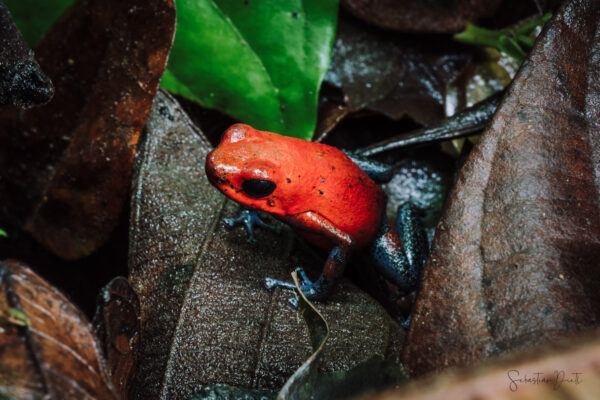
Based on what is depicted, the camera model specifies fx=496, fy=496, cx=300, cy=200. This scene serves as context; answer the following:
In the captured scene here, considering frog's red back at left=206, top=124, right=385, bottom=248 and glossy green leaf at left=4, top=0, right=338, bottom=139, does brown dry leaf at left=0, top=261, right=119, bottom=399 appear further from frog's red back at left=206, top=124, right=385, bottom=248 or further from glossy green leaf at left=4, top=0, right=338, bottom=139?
glossy green leaf at left=4, top=0, right=338, bottom=139

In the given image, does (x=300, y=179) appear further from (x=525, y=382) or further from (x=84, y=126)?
(x=525, y=382)

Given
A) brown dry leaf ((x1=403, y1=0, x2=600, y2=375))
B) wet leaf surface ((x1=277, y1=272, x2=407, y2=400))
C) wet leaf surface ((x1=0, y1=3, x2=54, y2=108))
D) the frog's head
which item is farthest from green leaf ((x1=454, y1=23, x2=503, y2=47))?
wet leaf surface ((x1=0, y1=3, x2=54, y2=108))

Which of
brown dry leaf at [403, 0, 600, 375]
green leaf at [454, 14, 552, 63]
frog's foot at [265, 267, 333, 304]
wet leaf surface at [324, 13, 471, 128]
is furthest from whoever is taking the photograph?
wet leaf surface at [324, 13, 471, 128]

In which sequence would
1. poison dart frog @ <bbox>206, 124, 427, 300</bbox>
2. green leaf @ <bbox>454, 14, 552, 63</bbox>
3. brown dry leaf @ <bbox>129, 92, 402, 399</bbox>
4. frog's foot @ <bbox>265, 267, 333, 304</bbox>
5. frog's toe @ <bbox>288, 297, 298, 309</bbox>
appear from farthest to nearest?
green leaf @ <bbox>454, 14, 552, 63</bbox>, poison dart frog @ <bbox>206, 124, 427, 300</bbox>, frog's foot @ <bbox>265, 267, 333, 304</bbox>, frog's toe @ <bbox>288, 297, 298, 309</bbox>, brown dry leaf @ <bbox>129, 92, 402, 399</bbox>

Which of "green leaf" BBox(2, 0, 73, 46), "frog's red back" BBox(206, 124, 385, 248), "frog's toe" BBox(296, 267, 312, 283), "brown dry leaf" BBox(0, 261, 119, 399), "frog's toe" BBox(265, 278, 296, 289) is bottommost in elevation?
"brown dry leaf" BBox(0, 261, 119, 399)

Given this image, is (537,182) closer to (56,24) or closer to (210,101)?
(210,101)

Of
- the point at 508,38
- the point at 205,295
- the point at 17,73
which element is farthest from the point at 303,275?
the point at 508,38

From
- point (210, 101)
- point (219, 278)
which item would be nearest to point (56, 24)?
point (210, 101)
